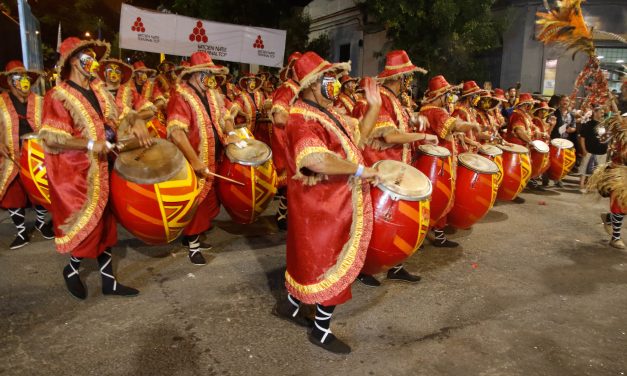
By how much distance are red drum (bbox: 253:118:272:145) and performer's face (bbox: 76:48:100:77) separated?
4.28 meters

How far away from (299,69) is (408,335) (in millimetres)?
2052

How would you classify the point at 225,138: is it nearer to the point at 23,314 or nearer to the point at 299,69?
the point at 299,69

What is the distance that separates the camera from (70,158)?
3506 mm

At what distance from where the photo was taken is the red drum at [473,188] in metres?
4.97

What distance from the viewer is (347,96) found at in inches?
308

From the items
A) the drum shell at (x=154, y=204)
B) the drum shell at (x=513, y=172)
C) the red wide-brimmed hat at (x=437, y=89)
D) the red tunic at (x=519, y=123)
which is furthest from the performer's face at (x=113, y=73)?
the red tunic at (x=519, y=123)

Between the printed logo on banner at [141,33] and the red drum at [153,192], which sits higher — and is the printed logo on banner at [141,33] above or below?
above

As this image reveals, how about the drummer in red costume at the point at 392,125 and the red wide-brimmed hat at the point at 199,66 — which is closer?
the drummer in red costume at the point at 392,125

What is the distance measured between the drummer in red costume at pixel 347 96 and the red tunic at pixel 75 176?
4175 mm

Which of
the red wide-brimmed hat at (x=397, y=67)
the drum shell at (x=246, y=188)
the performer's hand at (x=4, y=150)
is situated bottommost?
the drum shell at (x=246, y=188)

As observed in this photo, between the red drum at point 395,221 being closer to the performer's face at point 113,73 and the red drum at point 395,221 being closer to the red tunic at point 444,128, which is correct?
the red tunic at point 444,128

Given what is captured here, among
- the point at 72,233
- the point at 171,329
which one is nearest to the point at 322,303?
the point at 171,329

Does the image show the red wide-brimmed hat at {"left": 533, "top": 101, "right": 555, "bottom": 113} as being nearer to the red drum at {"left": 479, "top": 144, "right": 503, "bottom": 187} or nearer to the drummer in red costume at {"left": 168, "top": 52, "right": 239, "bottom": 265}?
the red drum at {"left": 479, "top": 144, "right": 503, "bottom": 187}

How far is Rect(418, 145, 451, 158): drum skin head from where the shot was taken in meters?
4.64
